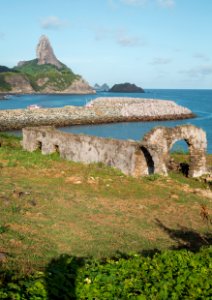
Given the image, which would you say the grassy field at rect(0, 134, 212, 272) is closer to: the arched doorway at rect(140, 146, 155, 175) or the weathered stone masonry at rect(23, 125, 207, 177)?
the weathered stone masonry at rect(23, 125, 207, 177)

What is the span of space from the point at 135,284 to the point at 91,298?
72cm

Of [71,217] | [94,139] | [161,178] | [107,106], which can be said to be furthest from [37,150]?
[107,106]

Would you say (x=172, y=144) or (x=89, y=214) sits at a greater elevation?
(x=172, y=144)

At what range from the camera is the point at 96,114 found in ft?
234

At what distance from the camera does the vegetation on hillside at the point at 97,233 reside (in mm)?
5703

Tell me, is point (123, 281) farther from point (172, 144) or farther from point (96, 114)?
point (96, 114)

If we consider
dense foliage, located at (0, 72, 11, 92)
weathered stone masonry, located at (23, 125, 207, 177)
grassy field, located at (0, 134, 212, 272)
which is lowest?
grassy field, located at (0, 134, 212, 272)

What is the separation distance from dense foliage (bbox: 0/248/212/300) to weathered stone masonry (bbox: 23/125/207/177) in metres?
12.7

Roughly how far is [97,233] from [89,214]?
5.09 ft

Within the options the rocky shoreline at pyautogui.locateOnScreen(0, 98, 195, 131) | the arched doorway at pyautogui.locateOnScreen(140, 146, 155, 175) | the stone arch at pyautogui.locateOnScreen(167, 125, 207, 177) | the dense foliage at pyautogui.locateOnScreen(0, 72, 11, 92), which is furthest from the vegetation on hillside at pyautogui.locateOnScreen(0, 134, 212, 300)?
the dense foliage at pyautogui.locateOnScreen(0, 72, 11, 92)

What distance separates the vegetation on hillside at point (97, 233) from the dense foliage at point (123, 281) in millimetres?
15

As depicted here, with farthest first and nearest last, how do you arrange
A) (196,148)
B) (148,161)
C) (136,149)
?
(196,148) < (148,161) < (136,149)

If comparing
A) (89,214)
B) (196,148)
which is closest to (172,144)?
(196,148)

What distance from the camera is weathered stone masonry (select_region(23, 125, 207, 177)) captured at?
19250 mm
